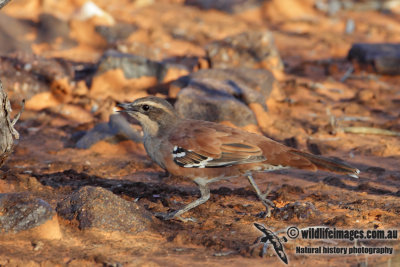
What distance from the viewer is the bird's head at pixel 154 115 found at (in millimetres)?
6160

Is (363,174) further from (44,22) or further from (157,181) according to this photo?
(44,22)

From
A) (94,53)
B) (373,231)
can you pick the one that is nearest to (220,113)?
(373,231)

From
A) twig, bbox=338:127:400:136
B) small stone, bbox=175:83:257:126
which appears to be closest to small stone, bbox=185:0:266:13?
small stone, bbox=175:83:257:126

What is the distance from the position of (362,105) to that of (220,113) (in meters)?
2.96

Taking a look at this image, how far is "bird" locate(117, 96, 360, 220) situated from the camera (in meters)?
5.71

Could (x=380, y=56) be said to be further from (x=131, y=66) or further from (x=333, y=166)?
(x=333, y=166)

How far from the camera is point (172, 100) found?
1045 centimetres

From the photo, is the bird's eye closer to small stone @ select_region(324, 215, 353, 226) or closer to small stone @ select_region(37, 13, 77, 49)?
small stone @ select_region(324, 215, 353, 226)

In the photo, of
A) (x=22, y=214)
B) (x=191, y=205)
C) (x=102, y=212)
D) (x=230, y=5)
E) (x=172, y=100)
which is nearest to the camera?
(x=22, y=214)

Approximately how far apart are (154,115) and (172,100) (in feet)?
14.0

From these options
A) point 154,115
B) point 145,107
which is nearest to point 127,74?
point 145,107

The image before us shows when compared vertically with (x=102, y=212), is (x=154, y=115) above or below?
above

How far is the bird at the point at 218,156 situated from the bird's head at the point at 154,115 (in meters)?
0.08

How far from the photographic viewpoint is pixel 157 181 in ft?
23.7
